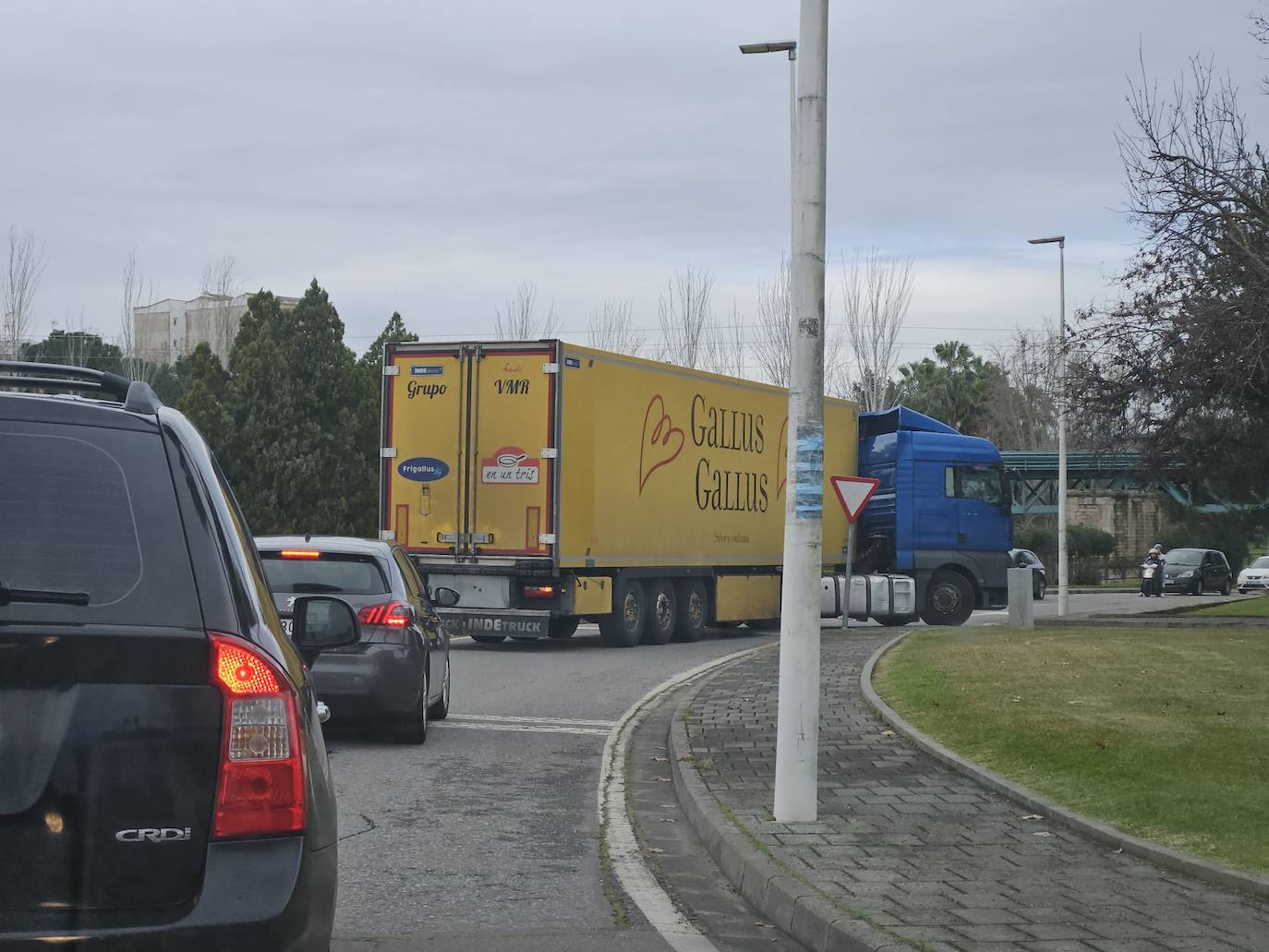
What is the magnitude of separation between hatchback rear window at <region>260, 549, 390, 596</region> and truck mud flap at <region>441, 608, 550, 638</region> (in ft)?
30.1

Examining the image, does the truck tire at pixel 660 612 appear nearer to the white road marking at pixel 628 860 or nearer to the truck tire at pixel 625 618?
the truck tire at pixel 625 618

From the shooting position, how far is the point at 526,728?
12617 millimetres

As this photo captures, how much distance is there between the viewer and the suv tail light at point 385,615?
10.9 metres

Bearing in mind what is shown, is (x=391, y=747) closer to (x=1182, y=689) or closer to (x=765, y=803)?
(x=765, y=803)

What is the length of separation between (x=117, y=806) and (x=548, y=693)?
12.4m

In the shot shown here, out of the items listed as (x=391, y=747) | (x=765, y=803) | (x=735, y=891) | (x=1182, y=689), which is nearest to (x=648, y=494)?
(x=1182, y=689)

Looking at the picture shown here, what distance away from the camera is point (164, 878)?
10.2 ft

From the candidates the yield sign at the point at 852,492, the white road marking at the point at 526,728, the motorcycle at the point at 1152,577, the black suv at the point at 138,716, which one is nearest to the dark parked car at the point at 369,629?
the white road marking at the point at 526,728

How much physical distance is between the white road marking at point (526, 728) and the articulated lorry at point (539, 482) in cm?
731

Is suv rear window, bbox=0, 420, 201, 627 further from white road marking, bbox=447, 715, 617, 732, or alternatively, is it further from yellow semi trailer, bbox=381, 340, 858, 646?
yellow semi trailer, bbox=381, 340, 858, 646

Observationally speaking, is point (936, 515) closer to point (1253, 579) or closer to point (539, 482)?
point (539, 482)

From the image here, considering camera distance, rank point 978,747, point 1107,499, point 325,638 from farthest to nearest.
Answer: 1. point 1107,499
2. point 978,747
3. point 325,638

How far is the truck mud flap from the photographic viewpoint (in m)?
20.4

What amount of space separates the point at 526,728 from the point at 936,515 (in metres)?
15.4
